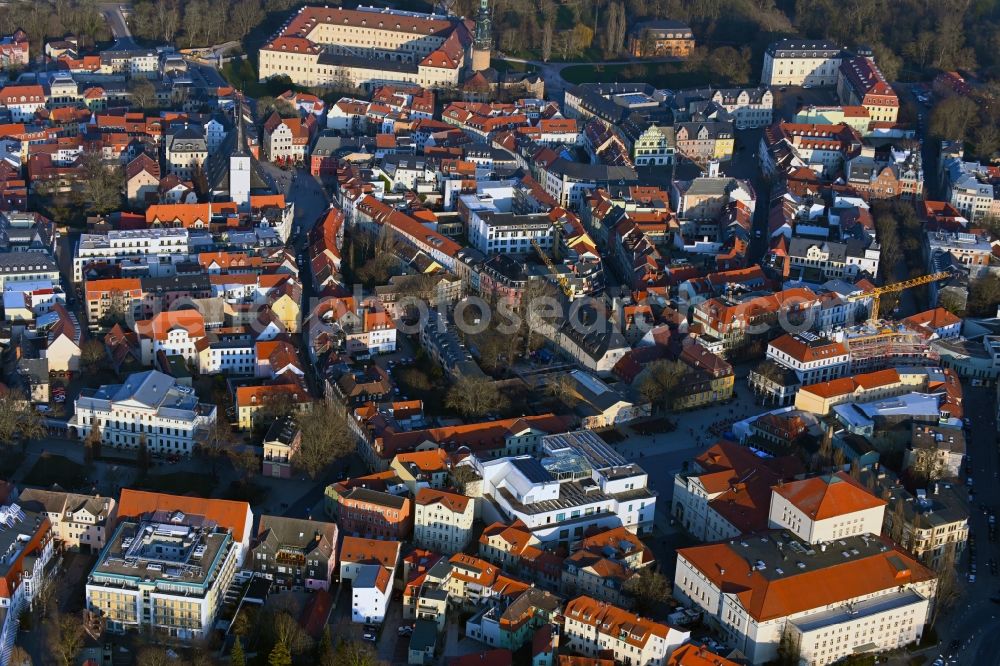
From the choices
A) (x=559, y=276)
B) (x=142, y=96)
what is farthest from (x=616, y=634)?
(x=142, y=96)

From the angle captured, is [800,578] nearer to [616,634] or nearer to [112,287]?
[616,634]

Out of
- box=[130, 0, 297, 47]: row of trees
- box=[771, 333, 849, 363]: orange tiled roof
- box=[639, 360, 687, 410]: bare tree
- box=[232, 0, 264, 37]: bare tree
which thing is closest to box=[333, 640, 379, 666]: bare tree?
box=[639, 360, 687, 410]: bare tree

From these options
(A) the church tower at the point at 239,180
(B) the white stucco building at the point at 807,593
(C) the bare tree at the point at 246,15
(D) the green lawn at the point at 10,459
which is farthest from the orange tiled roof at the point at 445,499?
(C) the bare tree at the point at 246,15

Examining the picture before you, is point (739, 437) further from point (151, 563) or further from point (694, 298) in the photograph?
point (151, 563)

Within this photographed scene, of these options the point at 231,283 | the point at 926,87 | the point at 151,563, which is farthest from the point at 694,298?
the point at 926,87

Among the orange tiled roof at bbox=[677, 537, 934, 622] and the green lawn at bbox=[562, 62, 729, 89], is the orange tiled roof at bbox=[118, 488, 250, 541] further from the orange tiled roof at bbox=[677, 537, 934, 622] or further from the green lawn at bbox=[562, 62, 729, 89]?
the green lawn at bbox=[562, 62, 729, 89]

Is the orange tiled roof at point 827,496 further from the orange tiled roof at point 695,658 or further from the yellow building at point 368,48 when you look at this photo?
the yellow building at point 368,48
